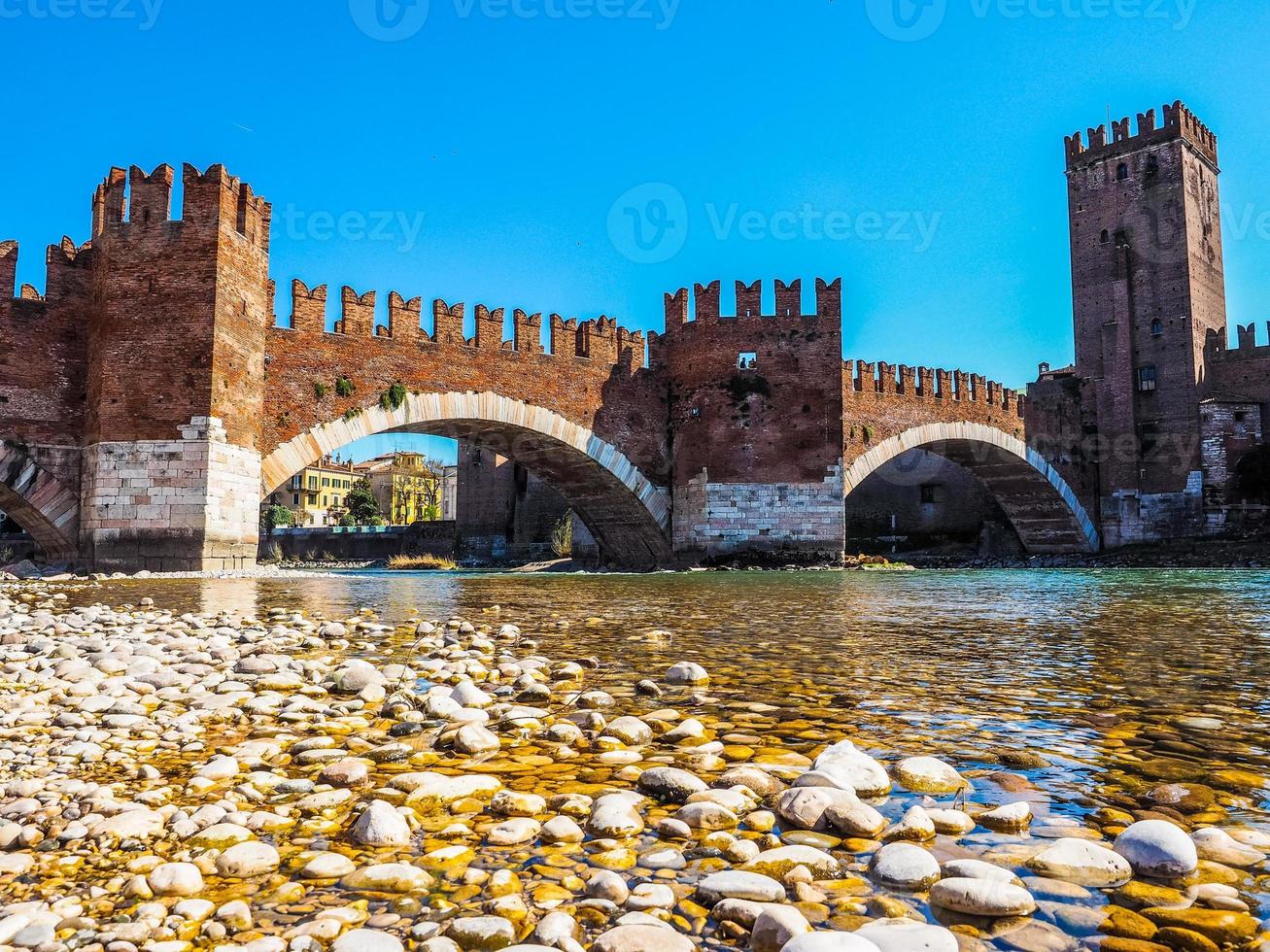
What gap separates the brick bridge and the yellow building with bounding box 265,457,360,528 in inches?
1936

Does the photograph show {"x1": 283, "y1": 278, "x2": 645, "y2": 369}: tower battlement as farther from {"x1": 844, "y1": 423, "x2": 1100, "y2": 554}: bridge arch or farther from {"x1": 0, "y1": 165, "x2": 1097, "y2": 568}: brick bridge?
{"x1": 844, "y1": 423, "x2": 1100, "y2": 554}: bridge arch

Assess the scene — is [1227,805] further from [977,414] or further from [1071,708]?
[977,414]

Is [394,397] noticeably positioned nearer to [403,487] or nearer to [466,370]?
[466,370]

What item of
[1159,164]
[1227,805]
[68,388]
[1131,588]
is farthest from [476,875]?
[1159,164]

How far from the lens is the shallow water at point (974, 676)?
91.1 inches

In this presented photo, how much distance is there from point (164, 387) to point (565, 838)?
14.3 metres

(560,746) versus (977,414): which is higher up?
(977,414)

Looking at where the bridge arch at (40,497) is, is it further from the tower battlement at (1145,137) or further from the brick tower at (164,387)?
the tower battlement at (1145,137)

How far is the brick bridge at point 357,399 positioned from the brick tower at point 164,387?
3 centimetres

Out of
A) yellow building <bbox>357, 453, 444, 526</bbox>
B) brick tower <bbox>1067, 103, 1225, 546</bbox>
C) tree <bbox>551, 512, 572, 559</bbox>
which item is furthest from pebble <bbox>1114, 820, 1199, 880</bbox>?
yellow building <bbox>357, 453, 444, 526</bbox>

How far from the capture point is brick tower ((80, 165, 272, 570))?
44.9 ft

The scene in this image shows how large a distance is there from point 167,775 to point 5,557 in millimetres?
21195

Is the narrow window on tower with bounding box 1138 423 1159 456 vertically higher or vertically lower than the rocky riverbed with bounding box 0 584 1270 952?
higher

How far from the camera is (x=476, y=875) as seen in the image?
1.64 m
